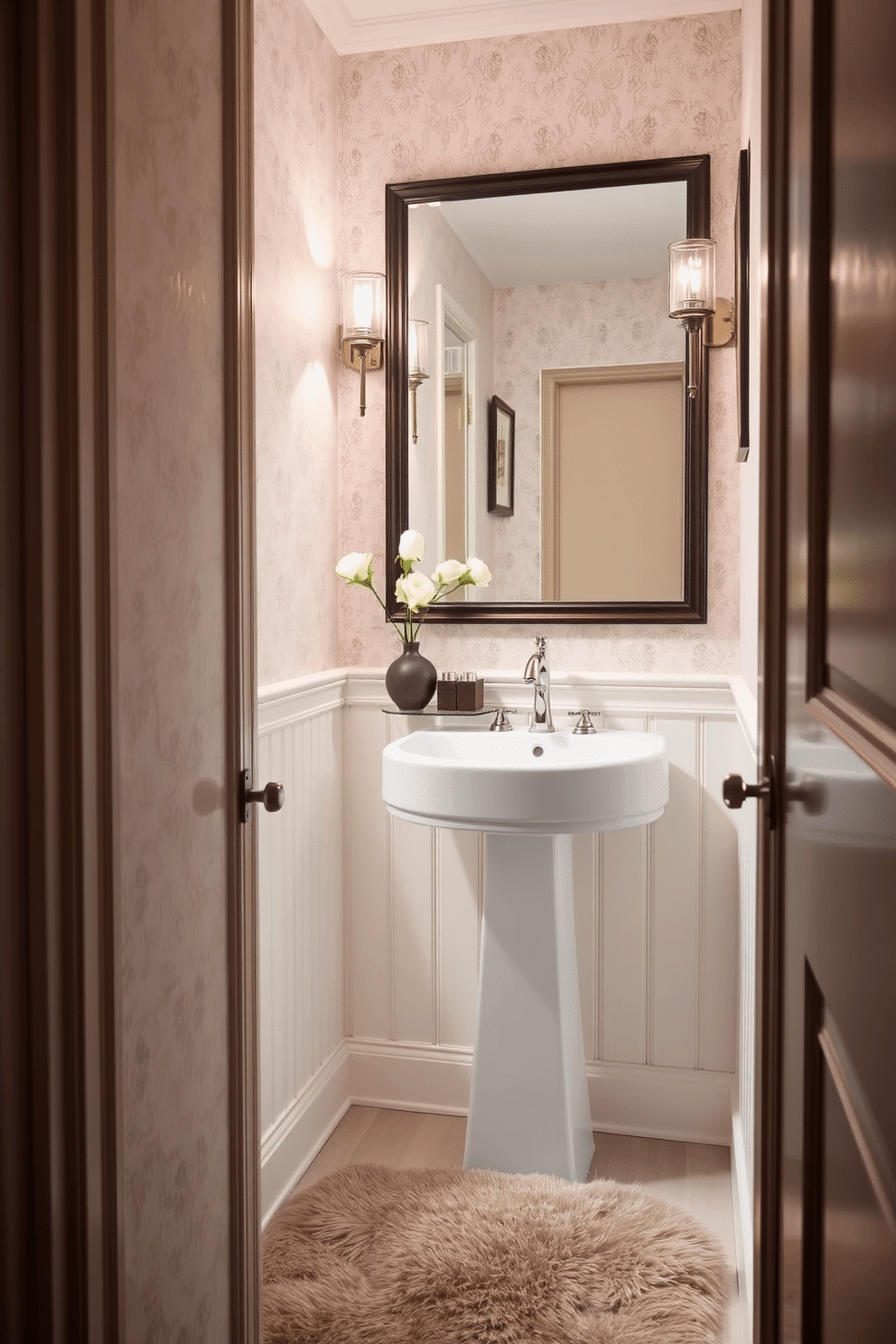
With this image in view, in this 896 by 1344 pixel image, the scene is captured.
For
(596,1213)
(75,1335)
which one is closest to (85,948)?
(75,1335)

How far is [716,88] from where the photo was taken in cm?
243

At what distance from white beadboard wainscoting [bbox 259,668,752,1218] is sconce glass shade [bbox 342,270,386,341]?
0.80m

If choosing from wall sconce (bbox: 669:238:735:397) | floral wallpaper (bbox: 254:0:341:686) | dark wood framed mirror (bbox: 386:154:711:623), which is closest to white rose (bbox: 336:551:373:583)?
floral wallpaper (bbox: 254:0:341:686)

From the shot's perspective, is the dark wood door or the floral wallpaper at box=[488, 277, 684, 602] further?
the floral wallpaper at box=[488, 277, 684, 602]

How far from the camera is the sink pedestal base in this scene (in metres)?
2.25

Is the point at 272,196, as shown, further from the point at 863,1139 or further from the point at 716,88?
the point at 863,1139

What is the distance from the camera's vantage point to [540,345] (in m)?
2.54

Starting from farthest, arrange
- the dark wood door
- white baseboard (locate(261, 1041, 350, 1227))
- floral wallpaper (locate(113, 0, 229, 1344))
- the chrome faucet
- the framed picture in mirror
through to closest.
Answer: the framed picture in mirror
the chrome faucet
white baseboard (locate(261, 1041, 350, 1227))
floral wallpaper (locate(113, 0, 229, 1344))
the dark wood door

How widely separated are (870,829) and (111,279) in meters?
0.86

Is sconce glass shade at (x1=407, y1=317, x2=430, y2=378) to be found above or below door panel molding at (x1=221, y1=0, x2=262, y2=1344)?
above

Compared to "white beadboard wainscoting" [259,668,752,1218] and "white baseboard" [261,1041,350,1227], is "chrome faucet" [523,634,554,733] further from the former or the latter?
"white baseboard" [261,1041,350,1227]

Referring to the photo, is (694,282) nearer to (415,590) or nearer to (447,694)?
(415,590)

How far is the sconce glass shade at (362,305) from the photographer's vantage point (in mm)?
2551

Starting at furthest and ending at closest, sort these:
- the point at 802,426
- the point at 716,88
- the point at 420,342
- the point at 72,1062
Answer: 1. the point at 420,342
2. the point at 716,88
3. the point at 72,1062
4. the point at 802,426
